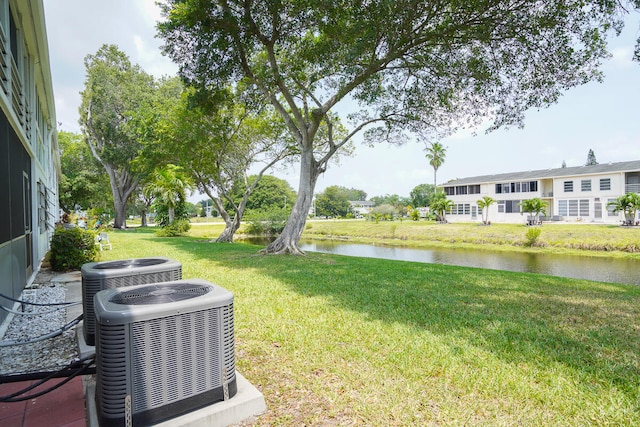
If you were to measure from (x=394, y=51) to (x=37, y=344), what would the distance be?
9443 millimetres

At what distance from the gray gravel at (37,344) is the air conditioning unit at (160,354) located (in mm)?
1701

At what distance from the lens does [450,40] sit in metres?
9.45

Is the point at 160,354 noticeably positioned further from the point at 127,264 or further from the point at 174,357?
the point at 127,264

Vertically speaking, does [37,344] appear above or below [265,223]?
below

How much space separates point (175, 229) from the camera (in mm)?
23219

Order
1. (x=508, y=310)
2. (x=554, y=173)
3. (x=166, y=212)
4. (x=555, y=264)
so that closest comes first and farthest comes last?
(x=508, y=310) < (x=555, y=264) < (x=166, y=212) < (x=554, y=173)

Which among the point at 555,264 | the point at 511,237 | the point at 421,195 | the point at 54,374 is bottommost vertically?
the point at 555,264

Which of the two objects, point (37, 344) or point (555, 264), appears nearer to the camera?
point (37, 344)

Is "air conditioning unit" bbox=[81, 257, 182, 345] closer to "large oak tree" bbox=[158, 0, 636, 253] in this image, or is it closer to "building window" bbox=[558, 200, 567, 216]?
"large oak tree" bbox=[158, 0, 636, 253]

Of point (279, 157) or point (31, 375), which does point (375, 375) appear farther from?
point (279, 157)

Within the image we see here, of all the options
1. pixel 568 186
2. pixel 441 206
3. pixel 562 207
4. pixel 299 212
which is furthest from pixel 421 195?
pixel 299 212

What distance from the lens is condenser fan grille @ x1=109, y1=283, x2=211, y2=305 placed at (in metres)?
2.16

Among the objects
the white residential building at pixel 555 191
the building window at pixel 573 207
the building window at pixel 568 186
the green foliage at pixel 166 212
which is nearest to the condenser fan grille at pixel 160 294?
the green foliage at pixel 166 212

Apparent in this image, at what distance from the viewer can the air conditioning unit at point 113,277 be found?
3027mm
